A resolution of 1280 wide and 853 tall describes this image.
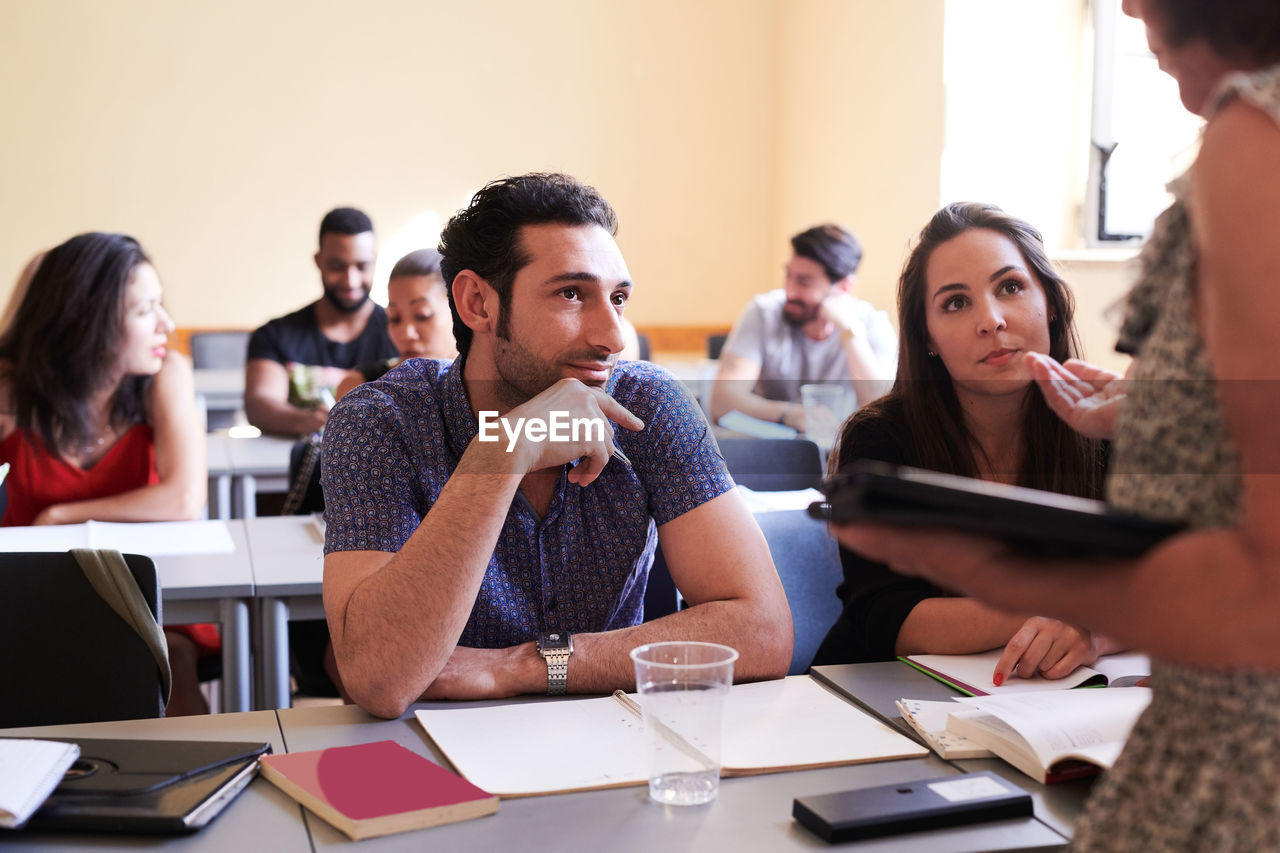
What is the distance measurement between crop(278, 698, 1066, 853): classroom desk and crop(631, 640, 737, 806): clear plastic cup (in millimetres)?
19

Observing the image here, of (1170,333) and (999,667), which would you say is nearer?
(1170,333)

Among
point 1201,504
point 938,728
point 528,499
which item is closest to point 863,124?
point 528,499

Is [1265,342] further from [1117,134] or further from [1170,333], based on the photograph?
[1117,134]

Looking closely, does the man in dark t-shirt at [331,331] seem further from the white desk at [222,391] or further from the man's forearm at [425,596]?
the man's forearm at [425,596]

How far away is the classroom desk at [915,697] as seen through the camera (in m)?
1.10

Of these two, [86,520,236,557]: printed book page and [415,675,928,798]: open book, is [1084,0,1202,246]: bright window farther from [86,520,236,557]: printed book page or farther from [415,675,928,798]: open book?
[415,675,928,798]: open book

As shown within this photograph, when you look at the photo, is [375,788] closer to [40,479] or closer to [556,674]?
[556,674]

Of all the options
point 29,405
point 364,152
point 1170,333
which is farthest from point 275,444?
point 1170,333

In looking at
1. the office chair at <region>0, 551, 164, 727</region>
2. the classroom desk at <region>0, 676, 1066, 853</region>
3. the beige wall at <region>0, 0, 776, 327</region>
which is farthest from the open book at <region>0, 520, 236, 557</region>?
the beige wall at <region>0, 0, 776, 327</region>

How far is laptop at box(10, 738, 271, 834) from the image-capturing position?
40.9 inches

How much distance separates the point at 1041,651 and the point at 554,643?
62 centimetres

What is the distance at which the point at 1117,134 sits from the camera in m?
4.47

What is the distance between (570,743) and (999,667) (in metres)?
0.58

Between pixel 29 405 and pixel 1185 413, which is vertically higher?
pixel 1185 413
